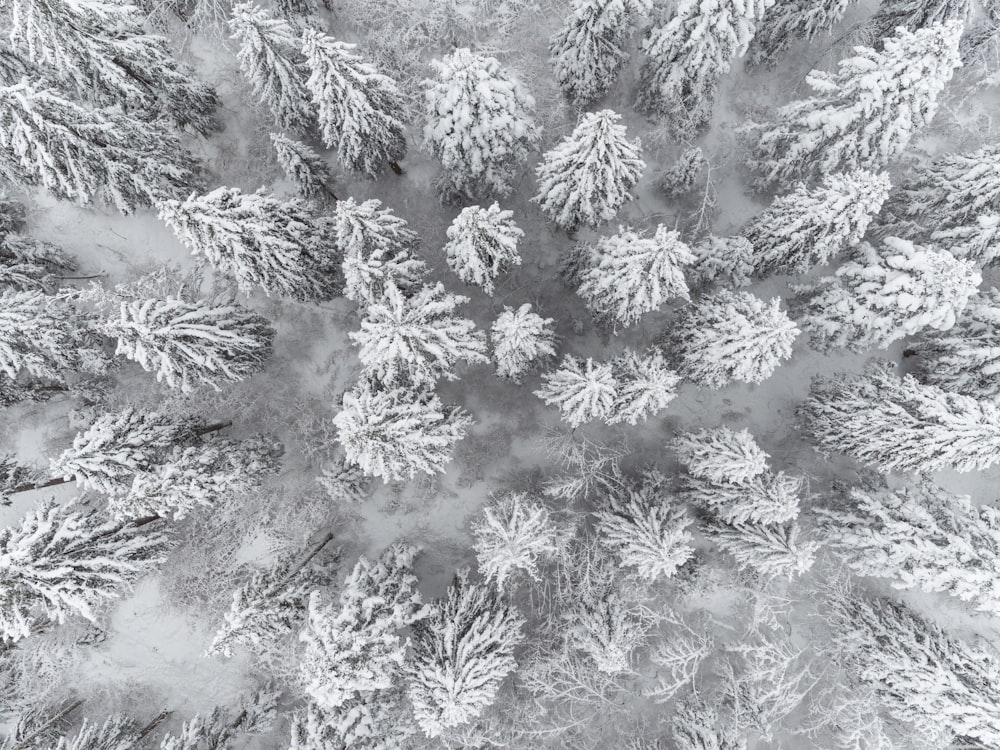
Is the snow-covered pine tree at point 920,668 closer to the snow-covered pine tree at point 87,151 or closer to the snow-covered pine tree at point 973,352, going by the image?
the snow-covered pine tree at point 973,352

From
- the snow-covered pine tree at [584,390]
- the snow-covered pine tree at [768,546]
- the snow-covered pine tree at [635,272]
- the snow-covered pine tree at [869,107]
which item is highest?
the snow-covered pine tree at [869,107]

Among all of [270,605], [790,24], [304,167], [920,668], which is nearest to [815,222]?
[790,24]

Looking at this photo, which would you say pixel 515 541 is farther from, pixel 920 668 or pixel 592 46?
pixel 592 46

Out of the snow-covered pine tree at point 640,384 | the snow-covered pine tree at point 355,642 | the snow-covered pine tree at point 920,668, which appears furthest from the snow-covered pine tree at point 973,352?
the snow-covered pine tree at point 355,642

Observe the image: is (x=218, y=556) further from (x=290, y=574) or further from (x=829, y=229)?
(x=829, y=229)

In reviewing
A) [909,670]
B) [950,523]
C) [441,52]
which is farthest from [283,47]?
[909,670]

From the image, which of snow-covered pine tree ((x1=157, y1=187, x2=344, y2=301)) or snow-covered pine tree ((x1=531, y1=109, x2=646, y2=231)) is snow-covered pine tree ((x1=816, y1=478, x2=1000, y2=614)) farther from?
snow-covered pine tree ((x1=157, y1=187, x2=344, y2=301))
